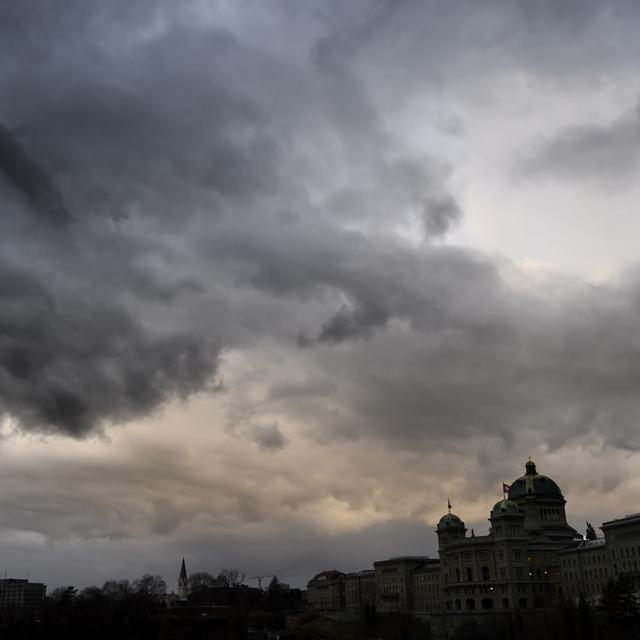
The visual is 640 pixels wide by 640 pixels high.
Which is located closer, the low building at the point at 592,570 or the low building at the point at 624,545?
the low building at the point at 624,545

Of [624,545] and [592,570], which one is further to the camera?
[592,570]

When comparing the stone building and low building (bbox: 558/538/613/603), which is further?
low building (bbox: 558/538/613/603)

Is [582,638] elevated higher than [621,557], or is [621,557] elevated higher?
[621,557]

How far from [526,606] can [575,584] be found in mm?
13750

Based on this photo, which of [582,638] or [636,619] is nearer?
[582,638]

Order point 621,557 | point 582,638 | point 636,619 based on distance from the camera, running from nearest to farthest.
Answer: point 582,638
point 636,619
point 621,557

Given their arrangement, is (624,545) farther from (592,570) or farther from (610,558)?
(592,570)

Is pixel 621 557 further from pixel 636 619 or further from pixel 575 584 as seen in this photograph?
pixel 636 619

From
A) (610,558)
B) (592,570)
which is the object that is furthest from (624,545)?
(592,570)

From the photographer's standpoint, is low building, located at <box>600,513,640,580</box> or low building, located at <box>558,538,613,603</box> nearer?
low building, located at <box>600,513,640,580</box>

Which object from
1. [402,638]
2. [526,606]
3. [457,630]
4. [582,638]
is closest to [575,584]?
[526,606]

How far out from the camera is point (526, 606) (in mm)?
198625

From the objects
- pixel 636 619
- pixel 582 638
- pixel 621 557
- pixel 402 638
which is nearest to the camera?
pixel 582 638

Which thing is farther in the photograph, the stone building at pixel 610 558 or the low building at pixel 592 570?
the low building at pixel 592 570
